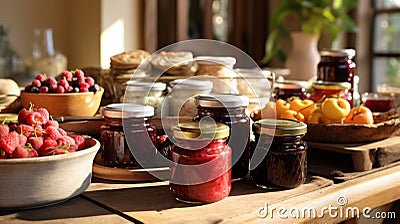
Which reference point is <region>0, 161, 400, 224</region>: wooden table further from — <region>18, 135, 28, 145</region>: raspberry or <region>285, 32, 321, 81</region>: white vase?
<region>285, 32, 321, 81</region>: white vase

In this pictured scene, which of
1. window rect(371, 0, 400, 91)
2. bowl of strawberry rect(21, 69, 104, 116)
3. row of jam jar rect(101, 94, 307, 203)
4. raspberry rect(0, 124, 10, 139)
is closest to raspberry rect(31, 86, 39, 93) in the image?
bowl of strawberry rect(21, 69, 104, 116)

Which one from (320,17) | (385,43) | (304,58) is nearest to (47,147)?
(304,58)

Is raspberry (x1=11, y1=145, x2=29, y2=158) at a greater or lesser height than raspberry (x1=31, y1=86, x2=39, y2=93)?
lesser

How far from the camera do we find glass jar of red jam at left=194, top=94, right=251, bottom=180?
1020 mm

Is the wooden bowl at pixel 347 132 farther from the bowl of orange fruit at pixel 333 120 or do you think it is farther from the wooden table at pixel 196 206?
the wooden table at pixel 196 206

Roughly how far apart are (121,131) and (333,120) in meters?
0.53

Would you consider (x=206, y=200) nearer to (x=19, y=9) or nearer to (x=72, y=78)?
(x=72, y=78)

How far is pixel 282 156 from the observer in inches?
39.4

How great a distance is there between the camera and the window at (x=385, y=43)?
3158 mm

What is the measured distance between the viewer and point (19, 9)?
10.6 ft

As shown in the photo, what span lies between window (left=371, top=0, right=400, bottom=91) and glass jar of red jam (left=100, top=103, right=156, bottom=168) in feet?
7.97

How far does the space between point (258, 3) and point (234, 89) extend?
2420 millimetres

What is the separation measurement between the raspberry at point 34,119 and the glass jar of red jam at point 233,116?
0.30m

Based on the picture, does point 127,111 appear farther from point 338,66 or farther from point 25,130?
point 338,66
